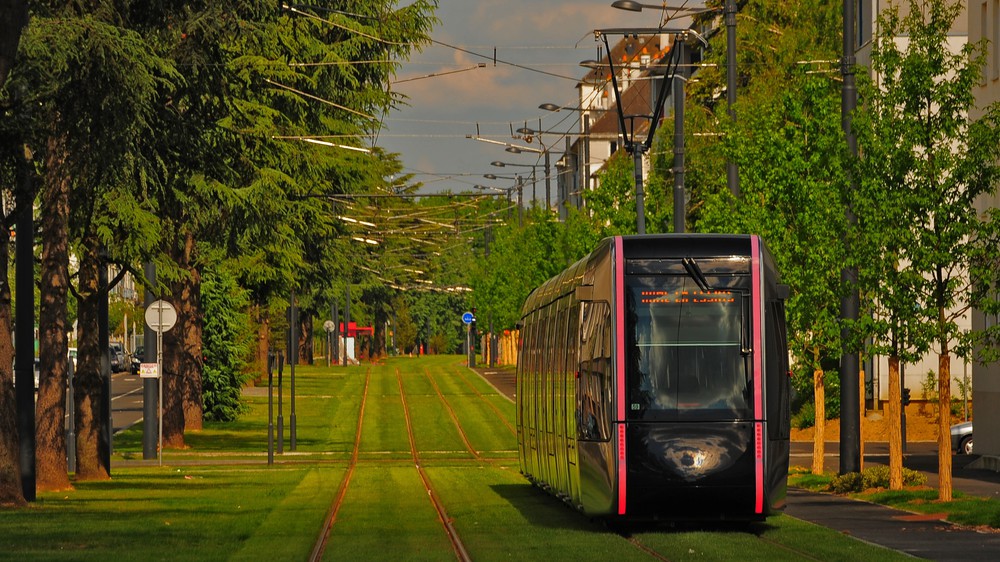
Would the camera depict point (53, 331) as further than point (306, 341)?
No

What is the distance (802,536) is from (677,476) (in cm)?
161

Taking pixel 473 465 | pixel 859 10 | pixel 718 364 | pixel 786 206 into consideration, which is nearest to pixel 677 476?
pixel 718 364

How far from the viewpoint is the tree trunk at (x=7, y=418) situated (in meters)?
23.1

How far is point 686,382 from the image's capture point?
18.7 metres

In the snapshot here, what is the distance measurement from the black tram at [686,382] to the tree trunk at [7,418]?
806cm

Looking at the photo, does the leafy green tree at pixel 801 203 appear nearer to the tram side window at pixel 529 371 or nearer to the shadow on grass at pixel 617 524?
the tram side window at pixel 529 371

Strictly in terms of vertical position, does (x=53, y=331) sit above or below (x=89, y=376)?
above

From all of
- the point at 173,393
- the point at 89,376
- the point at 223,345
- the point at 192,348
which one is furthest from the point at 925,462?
the point at 223,345

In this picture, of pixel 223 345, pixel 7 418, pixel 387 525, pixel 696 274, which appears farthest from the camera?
pixel 223 345

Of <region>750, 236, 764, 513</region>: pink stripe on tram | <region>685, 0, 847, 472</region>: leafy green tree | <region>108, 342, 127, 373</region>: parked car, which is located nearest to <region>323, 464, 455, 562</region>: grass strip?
<region>750, 236, 764, 513</region>: pink stripe on tram

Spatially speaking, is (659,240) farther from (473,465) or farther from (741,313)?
(473,465)

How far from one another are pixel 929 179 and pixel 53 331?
1309 cm

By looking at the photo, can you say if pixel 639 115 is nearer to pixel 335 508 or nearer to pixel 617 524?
pixel 335 508

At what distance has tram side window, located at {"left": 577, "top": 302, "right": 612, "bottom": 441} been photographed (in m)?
19.0
